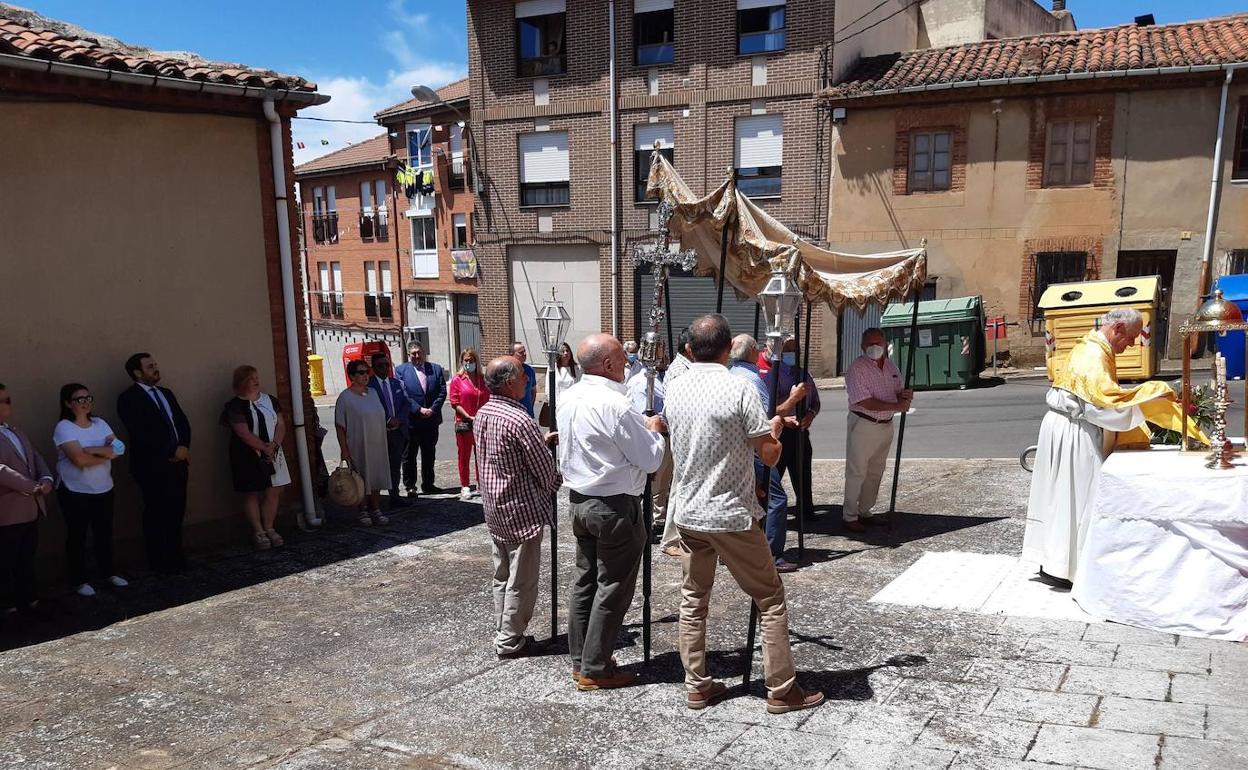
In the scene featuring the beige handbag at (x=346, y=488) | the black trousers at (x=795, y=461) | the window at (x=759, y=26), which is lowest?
the beige handbag at (x=346, y=488)

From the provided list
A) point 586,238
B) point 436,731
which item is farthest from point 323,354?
point 436,731

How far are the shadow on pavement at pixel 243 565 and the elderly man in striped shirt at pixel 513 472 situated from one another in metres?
2.91

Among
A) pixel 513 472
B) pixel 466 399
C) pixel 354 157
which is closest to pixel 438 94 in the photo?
pixel 354 157

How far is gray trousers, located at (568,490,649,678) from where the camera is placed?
15.1ft

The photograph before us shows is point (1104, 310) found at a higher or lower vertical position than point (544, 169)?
lower

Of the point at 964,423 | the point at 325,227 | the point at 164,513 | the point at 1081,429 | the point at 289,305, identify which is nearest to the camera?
the point at 1081,429

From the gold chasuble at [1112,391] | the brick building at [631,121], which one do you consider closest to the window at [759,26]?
the brick building at [631,121]

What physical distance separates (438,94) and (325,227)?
9.46 m

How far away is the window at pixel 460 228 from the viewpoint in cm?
2895

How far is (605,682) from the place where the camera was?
4785 mm

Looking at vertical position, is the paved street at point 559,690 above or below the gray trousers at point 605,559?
below

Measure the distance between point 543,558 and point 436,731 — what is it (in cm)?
282

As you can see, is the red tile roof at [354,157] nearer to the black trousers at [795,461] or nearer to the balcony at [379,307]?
the balcony at [379,307]

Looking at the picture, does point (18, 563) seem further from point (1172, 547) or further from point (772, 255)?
point (1172, 547)
